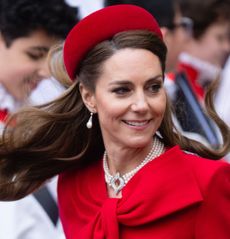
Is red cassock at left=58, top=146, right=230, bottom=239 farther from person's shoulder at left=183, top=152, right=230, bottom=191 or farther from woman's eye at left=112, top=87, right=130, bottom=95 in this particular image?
woman's eye at left=112, top=87, right=130, bottom=95

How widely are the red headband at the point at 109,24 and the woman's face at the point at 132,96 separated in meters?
0.11

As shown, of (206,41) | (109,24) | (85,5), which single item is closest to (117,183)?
(109,24)

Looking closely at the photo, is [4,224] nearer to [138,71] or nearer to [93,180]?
[93,180]

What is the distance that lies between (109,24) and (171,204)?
27.3 inches

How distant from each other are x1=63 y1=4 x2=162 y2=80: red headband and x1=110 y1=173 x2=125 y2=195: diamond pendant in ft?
A: 1.64

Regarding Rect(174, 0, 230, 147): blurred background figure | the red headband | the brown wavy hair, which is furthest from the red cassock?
Rect(174, 0, 230, 147): blurred background figure

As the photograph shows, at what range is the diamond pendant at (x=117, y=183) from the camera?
334 cm

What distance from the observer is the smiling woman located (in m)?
3.07

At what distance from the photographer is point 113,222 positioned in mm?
3189

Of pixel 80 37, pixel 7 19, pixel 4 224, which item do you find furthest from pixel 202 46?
pixel 80 37

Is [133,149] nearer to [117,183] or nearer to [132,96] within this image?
[117,183]

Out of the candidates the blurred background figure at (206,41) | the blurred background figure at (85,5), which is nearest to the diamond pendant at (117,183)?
the blurred background figure at (85,5)

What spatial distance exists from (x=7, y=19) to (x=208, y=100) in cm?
169

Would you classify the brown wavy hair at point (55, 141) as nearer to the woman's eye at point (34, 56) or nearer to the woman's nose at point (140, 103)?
the woman's nose at point (140, 103)
